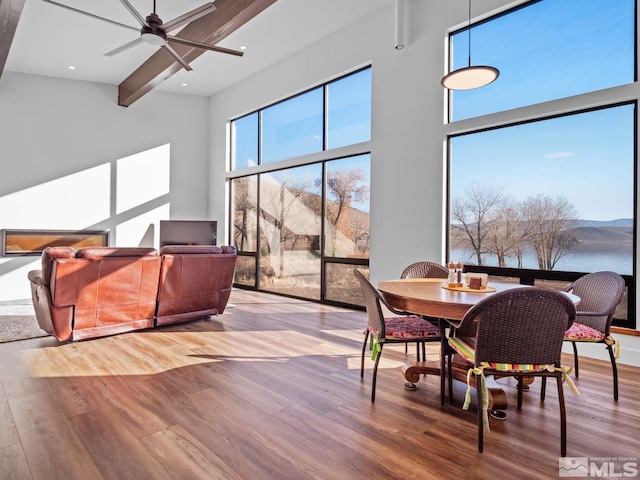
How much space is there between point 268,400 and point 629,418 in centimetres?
219

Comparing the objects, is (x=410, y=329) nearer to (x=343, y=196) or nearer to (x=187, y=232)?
(x=343, y=196)

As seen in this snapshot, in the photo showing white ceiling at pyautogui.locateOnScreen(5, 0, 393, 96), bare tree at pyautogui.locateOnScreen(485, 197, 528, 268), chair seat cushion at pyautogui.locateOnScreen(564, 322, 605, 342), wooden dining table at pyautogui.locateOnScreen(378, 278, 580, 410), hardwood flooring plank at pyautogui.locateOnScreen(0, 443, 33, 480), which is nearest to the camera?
hardwood flooring plank at pyautogui.locateOnScreen(0, 443, 33, 480)

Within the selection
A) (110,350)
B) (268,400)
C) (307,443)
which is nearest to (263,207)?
(110,350)

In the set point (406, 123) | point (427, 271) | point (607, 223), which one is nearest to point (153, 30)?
point (406, 123)

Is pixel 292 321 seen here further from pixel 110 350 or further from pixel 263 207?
pixel 263 207

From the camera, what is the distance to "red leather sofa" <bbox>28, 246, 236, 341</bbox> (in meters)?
3.64

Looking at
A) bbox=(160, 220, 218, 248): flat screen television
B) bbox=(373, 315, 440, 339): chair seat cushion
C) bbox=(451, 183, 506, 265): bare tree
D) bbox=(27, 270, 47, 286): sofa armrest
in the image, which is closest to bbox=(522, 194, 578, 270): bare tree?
bbox=(451, 183, 506, 265): bare tree

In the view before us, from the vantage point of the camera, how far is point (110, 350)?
12.0 feet

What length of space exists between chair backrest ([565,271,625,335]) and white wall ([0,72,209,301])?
7455mm

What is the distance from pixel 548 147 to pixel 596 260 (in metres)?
1.17

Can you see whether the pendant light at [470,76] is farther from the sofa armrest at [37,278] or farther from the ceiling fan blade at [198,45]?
the sofa armrest at [37,278]

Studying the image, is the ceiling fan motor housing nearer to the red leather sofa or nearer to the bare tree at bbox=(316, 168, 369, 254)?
the red leather sofa

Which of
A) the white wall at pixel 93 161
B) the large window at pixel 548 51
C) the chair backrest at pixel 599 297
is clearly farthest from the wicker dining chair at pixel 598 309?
the white wall at pixel 93 161

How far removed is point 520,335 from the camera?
1985 mm
